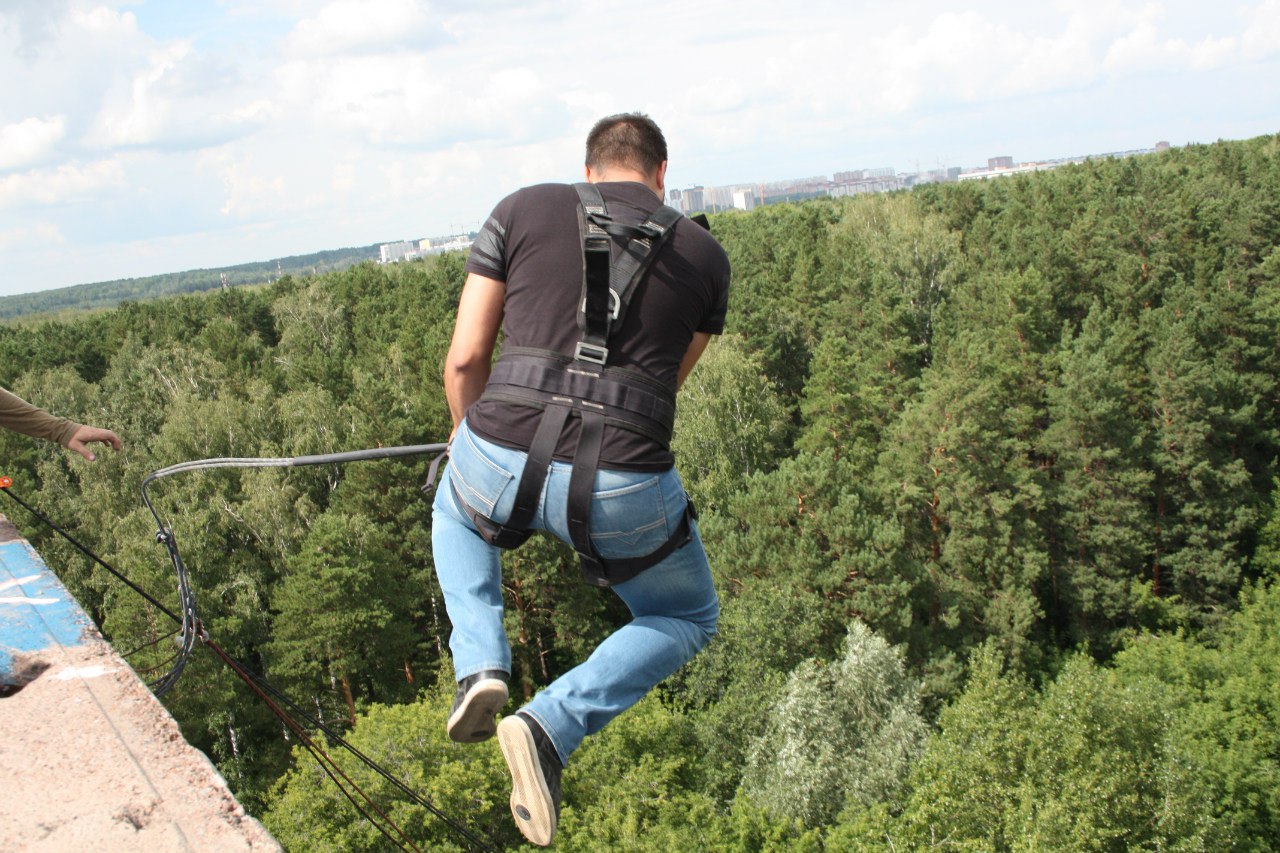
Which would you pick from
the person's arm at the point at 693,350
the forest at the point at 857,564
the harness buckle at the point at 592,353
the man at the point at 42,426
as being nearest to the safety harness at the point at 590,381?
the harness buckle at the point at 592,353

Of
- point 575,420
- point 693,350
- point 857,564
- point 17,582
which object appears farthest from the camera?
point 857,564

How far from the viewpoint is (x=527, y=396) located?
11.5ft

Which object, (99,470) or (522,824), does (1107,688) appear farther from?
(99,470)

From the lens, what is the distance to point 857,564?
1130 inches

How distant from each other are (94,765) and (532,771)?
4.33 ft

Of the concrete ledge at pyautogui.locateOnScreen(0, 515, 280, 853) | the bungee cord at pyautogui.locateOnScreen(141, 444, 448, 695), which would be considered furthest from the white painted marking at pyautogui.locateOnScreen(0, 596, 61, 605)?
the bungee cord at pyautogui.locateOnScreen(141, 444, 448, 695)

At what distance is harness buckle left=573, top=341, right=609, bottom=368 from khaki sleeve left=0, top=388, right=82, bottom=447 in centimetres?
445

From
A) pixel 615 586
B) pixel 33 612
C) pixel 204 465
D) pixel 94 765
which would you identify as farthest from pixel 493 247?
pixel 204 465

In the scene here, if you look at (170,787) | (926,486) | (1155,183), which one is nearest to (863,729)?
(926,486)

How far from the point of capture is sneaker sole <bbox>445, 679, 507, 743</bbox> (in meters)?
3.57

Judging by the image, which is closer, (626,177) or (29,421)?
(626,177)

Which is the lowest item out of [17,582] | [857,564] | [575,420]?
[857,564]

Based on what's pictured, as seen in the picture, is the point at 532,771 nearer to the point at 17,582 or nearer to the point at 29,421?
the point at 17,582

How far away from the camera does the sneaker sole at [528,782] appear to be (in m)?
3.48
